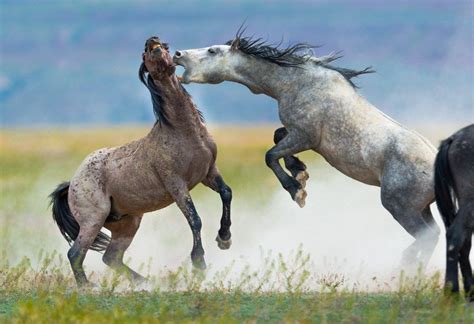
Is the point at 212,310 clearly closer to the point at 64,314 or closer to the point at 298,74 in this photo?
the point at 64,314

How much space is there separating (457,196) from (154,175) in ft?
12.1

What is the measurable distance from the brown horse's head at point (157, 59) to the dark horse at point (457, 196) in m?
3.39

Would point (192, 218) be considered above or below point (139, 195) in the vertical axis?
below

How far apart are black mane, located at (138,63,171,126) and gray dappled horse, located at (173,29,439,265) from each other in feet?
2.26

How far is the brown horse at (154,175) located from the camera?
1281cm

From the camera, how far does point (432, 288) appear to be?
10.4 m

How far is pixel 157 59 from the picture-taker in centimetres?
1276

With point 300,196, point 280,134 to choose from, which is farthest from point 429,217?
point 280,134

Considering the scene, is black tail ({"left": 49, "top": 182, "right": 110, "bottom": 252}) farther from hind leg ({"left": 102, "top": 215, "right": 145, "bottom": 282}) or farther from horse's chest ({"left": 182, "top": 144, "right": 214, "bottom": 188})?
horse's chest ({"left": 182, "top": 144, "right": 214, "bottom": 188})

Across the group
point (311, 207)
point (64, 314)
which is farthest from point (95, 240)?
point (64, 314)

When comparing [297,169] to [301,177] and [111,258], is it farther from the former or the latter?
[111,258]

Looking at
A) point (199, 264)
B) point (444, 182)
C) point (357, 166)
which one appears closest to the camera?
point (444, 182)

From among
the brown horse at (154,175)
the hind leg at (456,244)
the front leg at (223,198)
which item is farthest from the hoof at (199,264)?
the hind leg at (456,244)

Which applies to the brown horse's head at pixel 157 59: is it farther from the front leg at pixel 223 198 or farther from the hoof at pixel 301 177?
the hoof at pixel 301 177
